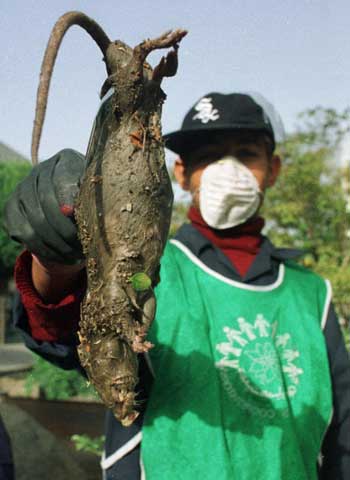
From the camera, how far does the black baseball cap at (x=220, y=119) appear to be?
2252 millimetres

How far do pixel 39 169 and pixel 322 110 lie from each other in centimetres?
423

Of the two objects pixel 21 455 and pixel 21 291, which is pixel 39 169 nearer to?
pixel 21 291

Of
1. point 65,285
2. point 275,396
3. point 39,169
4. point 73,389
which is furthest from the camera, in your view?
point 73,389

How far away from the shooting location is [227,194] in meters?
2.21

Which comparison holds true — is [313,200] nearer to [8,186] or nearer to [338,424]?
[338,424]

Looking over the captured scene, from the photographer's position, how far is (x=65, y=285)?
5.32ft

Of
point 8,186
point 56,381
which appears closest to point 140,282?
point 56,381

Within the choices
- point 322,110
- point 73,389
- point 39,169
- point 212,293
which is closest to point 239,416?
point 212,293

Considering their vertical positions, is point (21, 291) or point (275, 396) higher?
point (21, 291)

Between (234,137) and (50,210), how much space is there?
1.06m

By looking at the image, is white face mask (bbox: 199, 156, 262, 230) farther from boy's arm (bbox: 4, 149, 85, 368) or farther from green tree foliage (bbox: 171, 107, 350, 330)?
green tree foliage (bbox: 171, 107, 350, 330)

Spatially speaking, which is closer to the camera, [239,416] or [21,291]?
[21,291]

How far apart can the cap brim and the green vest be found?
1.32ft

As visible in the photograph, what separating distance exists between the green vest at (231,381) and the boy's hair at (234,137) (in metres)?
0.39
